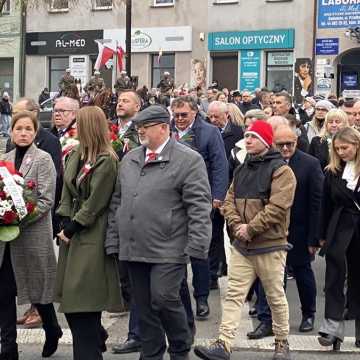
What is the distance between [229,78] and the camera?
34156mm

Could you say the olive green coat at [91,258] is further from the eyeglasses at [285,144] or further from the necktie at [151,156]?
the eyeglasses at [285,144]

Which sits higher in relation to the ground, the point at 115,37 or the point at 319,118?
the point at 115,37

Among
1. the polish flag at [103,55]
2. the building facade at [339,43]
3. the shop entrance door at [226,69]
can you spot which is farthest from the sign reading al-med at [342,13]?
the polish flag at [103,55]

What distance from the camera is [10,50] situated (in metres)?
38.8

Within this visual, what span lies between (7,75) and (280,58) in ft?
45.2

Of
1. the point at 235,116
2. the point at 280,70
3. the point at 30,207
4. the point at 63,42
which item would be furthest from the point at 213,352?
the point at 63,42

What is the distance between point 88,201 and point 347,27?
27261 mm

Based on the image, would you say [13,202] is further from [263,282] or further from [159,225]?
[263,282]

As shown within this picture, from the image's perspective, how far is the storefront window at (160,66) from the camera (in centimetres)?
3505

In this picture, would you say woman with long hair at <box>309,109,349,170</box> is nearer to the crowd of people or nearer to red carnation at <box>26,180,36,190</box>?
the crowd of people

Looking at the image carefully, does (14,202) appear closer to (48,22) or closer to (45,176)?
(45,176)

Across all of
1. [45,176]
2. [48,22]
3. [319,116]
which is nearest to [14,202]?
[45,176]

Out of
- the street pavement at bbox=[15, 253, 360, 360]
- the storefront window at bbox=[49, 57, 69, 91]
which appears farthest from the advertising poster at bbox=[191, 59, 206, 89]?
the street pavement at bbox=[15, 253, 360, 360]

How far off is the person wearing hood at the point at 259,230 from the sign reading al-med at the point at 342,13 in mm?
26209
